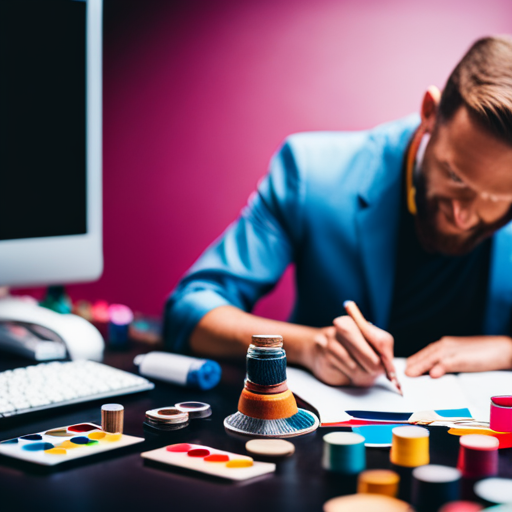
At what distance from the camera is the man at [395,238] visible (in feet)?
3.60

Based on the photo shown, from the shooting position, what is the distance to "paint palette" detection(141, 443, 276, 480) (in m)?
0.61

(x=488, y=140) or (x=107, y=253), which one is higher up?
(x=488, y=140)

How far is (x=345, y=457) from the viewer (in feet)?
2.06

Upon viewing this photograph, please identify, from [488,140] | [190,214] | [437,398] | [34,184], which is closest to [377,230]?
[488,140]

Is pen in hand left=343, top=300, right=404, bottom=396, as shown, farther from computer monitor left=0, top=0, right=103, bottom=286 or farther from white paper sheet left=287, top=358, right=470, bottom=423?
computer monitor left=0, top=0, right=103, bottom=286

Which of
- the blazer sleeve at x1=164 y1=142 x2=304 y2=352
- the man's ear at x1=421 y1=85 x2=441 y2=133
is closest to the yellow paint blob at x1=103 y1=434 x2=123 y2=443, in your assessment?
the blazer sleeve at x1=164 y1=142 x2=304 y2=352

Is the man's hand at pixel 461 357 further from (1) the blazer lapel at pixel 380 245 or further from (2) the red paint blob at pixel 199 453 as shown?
(2) the red paint blob at pixel 199 453

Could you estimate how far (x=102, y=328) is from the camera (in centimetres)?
141

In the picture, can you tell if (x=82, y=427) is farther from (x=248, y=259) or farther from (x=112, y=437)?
(x=248, y=259)

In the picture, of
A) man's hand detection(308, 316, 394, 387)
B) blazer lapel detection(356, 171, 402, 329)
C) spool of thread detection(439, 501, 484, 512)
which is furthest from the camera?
blazer lapel detection(356, 171, 402, 329)

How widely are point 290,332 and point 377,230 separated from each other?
1.33ft

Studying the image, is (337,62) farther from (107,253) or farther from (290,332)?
(290,332)

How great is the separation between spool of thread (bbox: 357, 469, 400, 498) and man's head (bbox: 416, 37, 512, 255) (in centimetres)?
66

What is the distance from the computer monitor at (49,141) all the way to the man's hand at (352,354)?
50 centimetres
